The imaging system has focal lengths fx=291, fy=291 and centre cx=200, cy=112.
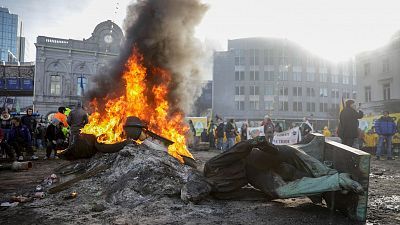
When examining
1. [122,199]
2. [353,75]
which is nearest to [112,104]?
[122,199]

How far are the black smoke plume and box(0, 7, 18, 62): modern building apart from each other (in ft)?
442

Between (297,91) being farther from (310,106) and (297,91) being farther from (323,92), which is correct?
(323,92)

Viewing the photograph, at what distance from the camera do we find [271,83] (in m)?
56.9

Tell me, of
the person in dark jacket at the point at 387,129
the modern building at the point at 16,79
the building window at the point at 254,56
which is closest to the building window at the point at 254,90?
the building window at the point at 254,56

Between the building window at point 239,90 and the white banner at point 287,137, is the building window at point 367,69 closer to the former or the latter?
the building window at point 239,90

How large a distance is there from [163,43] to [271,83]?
4976cm

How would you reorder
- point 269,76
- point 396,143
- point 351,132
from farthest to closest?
point 269,76 < point 396,143 < point 351,132

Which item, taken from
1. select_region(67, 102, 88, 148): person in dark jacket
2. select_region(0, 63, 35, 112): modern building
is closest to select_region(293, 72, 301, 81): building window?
select_region(0, 63, 35, 112): modern building

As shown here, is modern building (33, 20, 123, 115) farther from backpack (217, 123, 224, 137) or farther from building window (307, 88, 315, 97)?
building window (307, 88, 315, 97)

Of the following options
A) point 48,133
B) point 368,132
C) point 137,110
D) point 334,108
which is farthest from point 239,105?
point 137,110

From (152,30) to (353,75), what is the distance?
63.2m

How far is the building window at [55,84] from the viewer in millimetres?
37809

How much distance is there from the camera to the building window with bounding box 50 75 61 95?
37.8 m

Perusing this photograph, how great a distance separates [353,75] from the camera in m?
62.3
